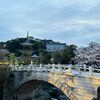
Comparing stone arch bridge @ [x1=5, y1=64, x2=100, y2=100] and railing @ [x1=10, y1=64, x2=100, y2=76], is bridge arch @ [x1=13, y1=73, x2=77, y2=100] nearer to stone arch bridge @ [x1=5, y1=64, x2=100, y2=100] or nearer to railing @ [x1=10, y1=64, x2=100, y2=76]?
stone arch bridge @ [x1=5, y1=64, x2=100, y2=100]

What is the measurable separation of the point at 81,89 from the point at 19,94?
74.0ft

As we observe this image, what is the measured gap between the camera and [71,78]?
3134cm

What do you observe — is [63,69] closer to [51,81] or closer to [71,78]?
[71,78]

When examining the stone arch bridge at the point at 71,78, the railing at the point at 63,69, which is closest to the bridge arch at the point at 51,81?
the stone arch bridge at the point at 71,78

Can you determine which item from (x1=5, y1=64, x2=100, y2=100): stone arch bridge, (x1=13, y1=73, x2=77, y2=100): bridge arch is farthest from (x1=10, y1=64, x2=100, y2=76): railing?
(x1=13, y1=73, x2=77, y2=100): bridge arch

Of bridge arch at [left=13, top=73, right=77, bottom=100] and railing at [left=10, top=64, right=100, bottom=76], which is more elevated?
railing at [left=10, top=64, right=100, bottom=76]

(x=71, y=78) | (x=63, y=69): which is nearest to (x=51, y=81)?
(x=63, y=69)

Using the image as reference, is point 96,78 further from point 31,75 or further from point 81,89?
point 31,75

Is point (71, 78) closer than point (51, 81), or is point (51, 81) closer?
point (71, 78)

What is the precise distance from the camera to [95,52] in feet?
142

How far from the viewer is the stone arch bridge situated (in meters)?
27.4

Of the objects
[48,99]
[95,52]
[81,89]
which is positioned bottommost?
[48,99]

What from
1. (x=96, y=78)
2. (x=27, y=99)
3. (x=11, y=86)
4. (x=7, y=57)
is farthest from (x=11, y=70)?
(x=96, y=78)

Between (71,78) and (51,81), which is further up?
(71,78)
